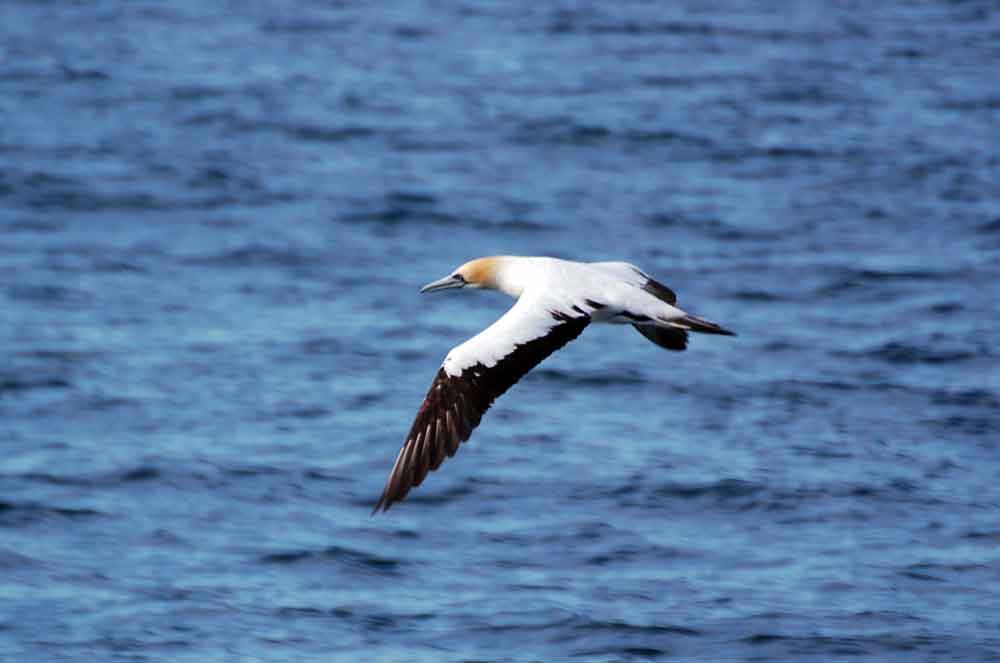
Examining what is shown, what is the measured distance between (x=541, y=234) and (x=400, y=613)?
23.9ft

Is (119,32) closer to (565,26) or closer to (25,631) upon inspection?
(565,26)

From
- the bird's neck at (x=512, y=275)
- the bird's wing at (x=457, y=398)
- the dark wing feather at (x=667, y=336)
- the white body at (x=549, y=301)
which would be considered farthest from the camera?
the dark wing feather at (x=667, y=336)

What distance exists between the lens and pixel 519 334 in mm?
9445

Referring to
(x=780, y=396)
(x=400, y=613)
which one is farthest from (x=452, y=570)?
(x=780, y=396)

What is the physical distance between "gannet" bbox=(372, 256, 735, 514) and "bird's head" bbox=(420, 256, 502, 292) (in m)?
0.06

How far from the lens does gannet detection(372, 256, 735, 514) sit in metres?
9.24

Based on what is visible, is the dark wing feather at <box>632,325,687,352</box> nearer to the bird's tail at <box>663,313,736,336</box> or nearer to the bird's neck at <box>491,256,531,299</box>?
the bird's neck at <box>491,256,531,299</box>

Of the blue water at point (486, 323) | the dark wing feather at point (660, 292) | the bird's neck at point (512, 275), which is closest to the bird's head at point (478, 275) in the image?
the bird's neck at point (512, 275)

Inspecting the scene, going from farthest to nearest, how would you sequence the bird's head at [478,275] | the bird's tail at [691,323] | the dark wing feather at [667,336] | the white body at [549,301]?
the dark wing feather at [667,336]
the bird's head at [478,275]
the bird's tail at [691,323]
the white body at [549,301]

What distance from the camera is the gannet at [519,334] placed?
364 inches

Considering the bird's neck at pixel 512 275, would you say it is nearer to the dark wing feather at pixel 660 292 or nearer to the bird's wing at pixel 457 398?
the dark wing feather at pixel 660 292

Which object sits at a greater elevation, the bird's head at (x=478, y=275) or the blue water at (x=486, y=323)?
the bird's head at (x=478, y=275)

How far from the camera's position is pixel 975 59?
23.0 meters

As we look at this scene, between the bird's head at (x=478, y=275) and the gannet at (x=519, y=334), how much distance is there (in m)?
0.06
